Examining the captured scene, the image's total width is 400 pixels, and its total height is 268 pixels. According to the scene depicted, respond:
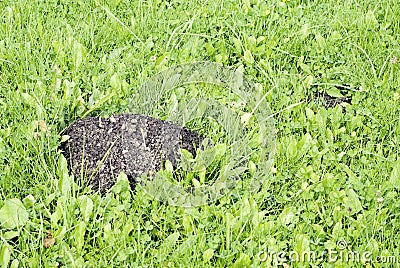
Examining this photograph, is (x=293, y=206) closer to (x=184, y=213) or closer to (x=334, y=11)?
(x=184, y=213)

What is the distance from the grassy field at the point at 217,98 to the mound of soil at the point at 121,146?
0.12 metres

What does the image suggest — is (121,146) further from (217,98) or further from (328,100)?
(328,100)

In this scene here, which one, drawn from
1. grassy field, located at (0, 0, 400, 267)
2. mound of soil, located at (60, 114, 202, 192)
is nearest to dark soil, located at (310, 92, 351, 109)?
grassy field, located at (0, 0, 400, 267)

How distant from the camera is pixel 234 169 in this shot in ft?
11.3

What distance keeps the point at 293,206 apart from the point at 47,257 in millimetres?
1307

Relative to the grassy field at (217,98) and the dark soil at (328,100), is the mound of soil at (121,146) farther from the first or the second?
the dark soil at (328,100)

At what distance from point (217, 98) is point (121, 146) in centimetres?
77

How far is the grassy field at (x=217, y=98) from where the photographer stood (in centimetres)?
299

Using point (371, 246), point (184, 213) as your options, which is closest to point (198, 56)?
point (184, 213)

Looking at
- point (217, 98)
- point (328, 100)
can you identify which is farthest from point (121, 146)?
point (328, 100)

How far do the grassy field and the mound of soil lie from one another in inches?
4.6

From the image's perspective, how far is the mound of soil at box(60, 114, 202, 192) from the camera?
341 centimetres

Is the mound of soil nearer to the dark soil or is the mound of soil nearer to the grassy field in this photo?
the grassy field

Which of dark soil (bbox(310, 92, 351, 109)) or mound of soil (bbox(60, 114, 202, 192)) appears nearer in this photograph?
mound of soil (bbox(60, 114, 202, 192))
